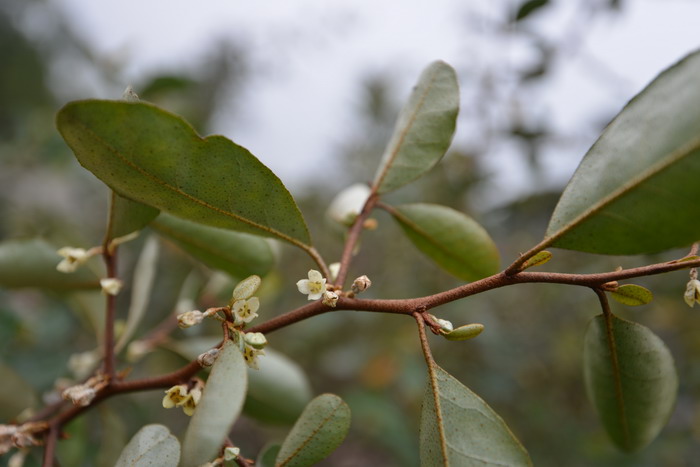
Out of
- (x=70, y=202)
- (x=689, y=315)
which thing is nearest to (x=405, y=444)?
(x=689, y=315)

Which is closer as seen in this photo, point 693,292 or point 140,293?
point 693,292

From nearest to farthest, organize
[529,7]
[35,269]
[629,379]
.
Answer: [629,379] → [35,269] → [529,7]

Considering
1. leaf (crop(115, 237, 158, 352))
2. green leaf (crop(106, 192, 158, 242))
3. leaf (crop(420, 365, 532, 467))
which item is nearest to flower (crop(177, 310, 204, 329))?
green leaf (crop(106, 192, 158, 242))

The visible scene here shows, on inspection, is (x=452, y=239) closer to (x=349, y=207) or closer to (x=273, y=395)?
(x=349, y=207)

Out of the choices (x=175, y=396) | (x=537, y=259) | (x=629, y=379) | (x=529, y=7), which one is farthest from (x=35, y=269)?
(x=529, y=7)

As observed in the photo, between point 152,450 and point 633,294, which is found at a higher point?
point 633,294

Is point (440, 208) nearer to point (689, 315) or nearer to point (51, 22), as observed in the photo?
point (689, 315)
